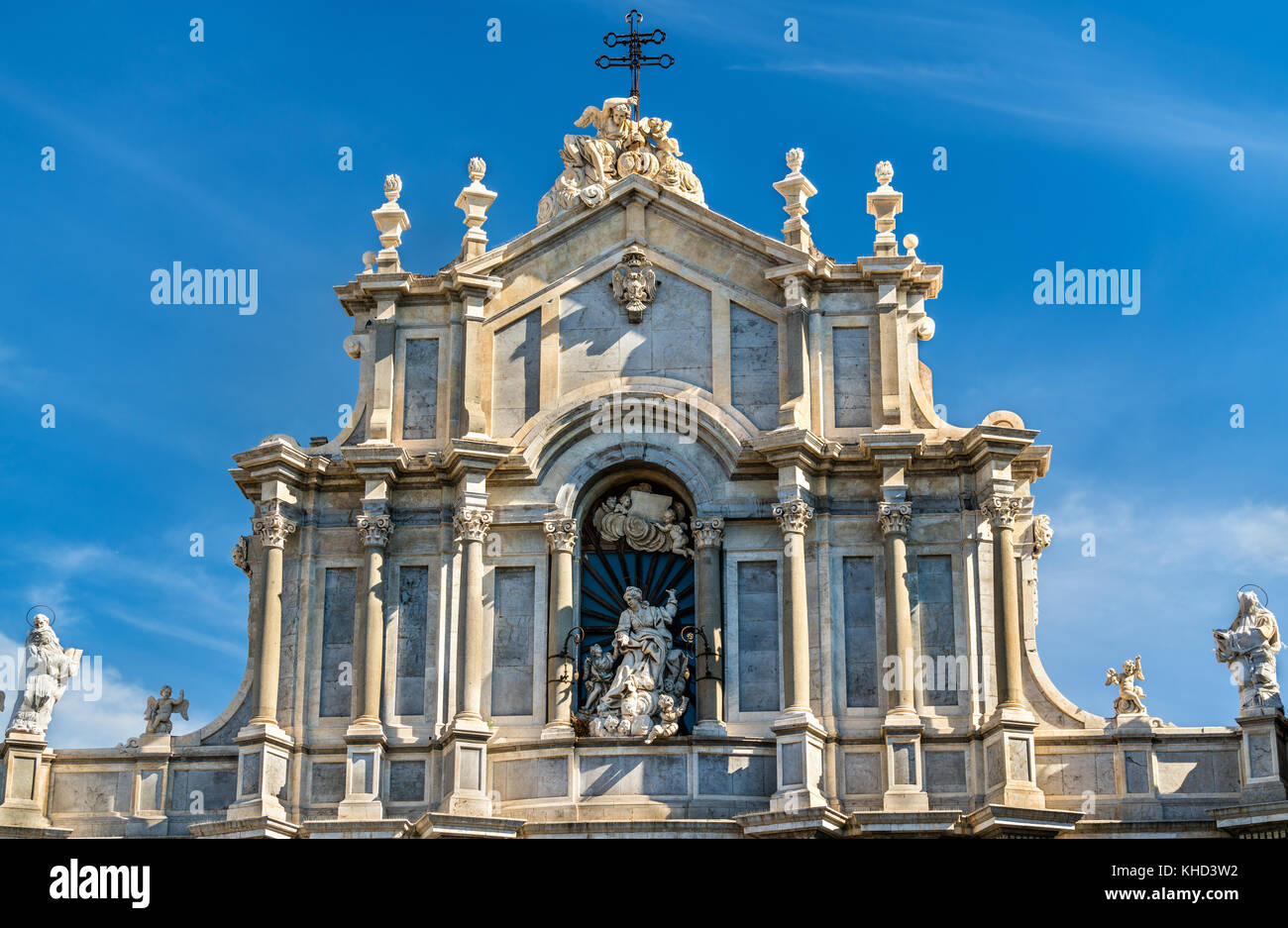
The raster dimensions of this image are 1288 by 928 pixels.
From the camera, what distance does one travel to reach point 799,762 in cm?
2794

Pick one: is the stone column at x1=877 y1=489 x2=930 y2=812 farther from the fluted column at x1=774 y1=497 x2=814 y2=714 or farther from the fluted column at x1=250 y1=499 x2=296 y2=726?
the fluted column at x1=250 y1=499 x2=296 y2=726

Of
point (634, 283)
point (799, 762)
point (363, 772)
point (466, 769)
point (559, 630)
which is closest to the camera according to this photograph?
point (799, 762)

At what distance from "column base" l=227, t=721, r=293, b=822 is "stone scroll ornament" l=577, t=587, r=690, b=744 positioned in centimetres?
384

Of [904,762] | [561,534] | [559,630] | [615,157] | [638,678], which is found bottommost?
[904,762]

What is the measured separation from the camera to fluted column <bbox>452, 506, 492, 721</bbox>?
29.0m

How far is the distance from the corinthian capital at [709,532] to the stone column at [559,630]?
1.65 metres

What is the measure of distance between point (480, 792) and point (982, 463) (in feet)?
25.6

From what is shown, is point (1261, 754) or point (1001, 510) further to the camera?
point (1001, 510)

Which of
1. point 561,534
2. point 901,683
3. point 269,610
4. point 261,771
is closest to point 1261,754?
point 901,683

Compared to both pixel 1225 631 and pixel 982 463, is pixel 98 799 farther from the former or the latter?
pixel 1225 631

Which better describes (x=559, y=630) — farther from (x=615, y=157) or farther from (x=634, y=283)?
(x=615, y=157)

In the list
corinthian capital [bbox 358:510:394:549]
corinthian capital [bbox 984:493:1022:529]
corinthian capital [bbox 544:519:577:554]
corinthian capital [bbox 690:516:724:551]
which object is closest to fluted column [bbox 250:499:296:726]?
corinthian capital [bbox 358:510:394:549]

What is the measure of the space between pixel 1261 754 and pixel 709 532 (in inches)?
295
